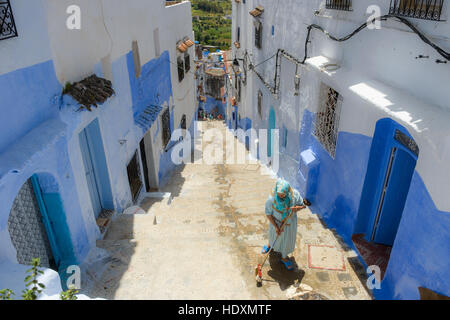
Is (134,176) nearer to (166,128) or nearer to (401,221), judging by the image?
(166,128)

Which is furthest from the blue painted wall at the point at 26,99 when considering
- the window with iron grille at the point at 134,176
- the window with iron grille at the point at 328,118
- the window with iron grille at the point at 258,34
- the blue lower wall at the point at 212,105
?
the blue lower wall at the point at 212,105

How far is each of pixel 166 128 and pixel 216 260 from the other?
7725 millimetres

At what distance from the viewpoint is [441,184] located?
12.3 ft

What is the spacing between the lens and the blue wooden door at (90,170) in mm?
6445

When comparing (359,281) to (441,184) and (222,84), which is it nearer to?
(441,184)

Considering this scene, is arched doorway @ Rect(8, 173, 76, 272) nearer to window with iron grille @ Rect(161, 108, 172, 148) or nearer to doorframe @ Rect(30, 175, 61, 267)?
doorframe @ Rect(30, 175, 61, 267)

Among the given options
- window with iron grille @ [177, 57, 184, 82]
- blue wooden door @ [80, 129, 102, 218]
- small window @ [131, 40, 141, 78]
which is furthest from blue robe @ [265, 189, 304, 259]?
window with iron grille @ [177, 57, 184, 82]

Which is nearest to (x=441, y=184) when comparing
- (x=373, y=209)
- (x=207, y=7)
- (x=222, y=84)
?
(x=373, y=209)

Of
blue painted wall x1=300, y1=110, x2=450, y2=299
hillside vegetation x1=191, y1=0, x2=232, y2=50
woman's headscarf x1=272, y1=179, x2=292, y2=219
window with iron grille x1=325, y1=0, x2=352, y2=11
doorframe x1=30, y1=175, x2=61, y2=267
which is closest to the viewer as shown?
blue painted wall x1=300, y1=110, x2=450, y2=299

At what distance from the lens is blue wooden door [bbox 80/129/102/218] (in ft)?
21.1

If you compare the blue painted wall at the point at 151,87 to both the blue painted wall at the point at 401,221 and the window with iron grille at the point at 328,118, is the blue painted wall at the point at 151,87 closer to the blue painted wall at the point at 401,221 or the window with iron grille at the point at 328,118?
the blue painted wall at the point at 401,221

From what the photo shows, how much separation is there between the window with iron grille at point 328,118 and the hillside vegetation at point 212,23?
48.9 metres

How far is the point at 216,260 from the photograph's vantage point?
5.88 meters

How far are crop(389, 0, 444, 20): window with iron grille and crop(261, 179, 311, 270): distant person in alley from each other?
290 cm
